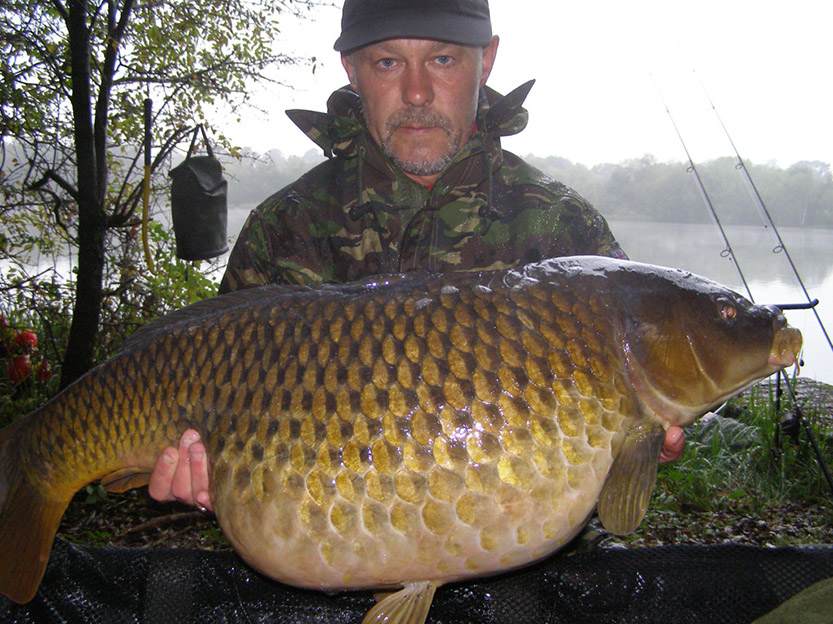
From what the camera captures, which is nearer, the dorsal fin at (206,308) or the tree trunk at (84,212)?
the dorsal fin at (206,308)

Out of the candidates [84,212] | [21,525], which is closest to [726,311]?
[21,525]

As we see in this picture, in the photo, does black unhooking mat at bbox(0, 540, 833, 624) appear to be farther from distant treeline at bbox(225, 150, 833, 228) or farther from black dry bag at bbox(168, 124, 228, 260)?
distant treeline at bbox(225, 150, 833, 228)

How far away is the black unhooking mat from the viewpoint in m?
1.13

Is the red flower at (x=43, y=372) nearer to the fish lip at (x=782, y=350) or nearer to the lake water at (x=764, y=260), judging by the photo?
the fish lip at (x=782, y=350)

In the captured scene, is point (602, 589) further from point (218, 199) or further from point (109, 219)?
point (109, 219)

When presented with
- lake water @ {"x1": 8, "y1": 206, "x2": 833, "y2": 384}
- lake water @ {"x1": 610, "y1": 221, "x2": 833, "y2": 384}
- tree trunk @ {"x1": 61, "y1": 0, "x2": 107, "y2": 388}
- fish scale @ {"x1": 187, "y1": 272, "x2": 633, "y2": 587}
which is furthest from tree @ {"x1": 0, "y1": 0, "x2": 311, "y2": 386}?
lake water @ {"x1": 610, "y1": 221, "x2": 833, "y2": 384}

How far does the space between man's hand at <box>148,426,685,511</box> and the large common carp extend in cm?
3

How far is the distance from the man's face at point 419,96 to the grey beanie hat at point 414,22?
0.05 m

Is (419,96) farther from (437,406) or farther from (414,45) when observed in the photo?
(437,406)

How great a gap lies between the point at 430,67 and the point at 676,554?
123 centimetres

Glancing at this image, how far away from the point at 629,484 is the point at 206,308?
2.50 feet

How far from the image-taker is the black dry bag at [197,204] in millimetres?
2477

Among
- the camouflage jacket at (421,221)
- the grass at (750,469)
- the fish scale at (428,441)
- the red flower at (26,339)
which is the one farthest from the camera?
the red flower at (26,339)

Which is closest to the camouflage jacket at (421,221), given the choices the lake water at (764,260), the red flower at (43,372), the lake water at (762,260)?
the red flower at (43,372)
